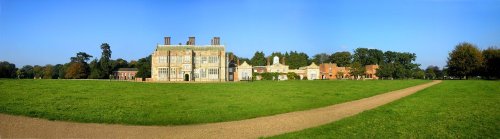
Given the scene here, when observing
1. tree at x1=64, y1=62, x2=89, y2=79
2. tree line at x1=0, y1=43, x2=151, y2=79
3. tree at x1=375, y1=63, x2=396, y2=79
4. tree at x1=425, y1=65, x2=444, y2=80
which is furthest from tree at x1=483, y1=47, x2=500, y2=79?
tree at x1=64, y1=62, x2=89, y2=79

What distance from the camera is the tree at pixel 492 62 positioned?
2397 inches

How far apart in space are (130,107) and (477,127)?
464 inches

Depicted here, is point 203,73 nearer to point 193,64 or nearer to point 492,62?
point 193,64

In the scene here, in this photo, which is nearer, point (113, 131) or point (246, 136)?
point (246, 136)

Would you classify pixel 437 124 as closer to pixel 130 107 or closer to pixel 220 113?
pixel 220 113

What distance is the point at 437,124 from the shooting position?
11.0m

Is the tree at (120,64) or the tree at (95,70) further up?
the tree at (120,64)

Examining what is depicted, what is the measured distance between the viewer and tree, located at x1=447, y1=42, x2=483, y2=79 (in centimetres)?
6397

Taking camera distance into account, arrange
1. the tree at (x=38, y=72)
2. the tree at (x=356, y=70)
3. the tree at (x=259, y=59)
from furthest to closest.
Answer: the tree at (x=259, y=59), the tree at (x=356, y=70), the tree at (x=38, y=72)

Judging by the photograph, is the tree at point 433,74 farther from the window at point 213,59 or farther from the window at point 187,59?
the window at point 187,59

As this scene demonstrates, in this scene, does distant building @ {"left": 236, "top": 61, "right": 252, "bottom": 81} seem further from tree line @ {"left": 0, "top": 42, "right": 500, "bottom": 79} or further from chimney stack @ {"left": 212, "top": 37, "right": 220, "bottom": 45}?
tree line @ {"left": 0, "top": 42, "right": 500, "bottom": 79}

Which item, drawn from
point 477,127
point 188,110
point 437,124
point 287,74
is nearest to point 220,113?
point 188,110

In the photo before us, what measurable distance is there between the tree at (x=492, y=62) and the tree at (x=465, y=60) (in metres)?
1.07

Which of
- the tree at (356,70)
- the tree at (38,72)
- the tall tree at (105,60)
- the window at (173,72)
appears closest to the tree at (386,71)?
the tree at (356,70)
